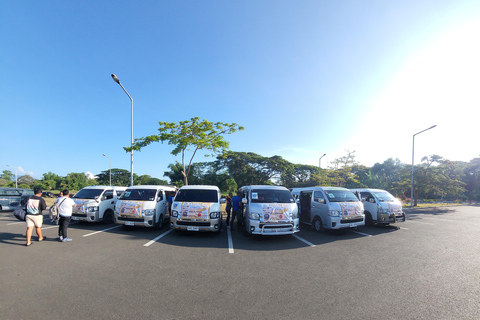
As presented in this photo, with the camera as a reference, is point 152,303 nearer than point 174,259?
Yes

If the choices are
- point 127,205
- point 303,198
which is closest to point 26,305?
point 127,205

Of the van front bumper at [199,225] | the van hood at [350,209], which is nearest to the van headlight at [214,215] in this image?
the van front bumper at [199,225]

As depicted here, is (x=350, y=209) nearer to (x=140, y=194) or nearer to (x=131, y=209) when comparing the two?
(x=131, y=209)

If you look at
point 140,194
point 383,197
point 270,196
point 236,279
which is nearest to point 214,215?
point 270,196

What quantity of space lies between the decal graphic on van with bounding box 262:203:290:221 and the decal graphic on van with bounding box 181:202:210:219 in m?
2.00

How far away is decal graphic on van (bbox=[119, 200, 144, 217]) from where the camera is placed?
813 cm

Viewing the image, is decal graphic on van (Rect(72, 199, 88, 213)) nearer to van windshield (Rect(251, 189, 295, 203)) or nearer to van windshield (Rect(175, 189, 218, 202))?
van windshield (Rect(175, 189, 218, 202))

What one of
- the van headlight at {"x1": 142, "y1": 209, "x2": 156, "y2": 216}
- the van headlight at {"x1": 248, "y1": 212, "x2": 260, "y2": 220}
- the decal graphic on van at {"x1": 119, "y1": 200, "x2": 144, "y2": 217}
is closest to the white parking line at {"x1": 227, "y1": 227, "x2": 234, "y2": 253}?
the van headlight at {"x1": 248, "y1": 212, "x2": 260, "y2": 220}

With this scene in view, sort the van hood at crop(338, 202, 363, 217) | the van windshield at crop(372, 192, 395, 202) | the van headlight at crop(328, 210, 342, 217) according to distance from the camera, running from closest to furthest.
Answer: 1. the van headlight at crop(328, 210, 342, 217)
2. the van hood at crop(338, 202, 363, 217)
3. the van windshield at crop(372, 192, 395, 202)

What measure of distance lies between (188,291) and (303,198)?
836 cm

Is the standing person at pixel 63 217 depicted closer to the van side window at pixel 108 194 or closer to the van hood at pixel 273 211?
the van side window at pixel 108 194

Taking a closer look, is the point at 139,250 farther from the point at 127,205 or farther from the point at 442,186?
the point at 442,186

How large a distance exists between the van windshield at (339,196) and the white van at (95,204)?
985cm

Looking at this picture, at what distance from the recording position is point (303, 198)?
1095cm
